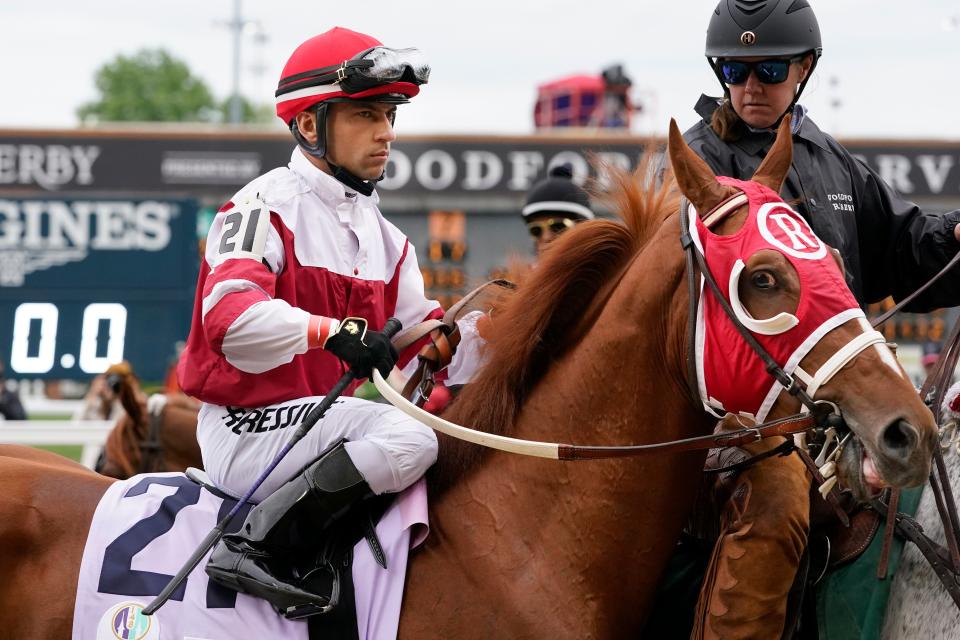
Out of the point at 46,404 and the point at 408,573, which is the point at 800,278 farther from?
the point at 46,404

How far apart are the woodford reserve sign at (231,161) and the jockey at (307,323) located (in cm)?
1187

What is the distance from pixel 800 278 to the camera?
2635mm

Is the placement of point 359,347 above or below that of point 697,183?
below

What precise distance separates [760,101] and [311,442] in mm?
1593

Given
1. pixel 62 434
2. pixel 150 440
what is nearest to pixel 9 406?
pixel 62 434

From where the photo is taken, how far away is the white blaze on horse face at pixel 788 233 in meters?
2.66

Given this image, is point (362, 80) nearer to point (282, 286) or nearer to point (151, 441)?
point (282, 286)

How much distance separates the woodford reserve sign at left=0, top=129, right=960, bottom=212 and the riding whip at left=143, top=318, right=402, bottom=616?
40.6 ft

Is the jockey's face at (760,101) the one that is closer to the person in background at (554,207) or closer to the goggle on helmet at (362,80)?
the goggle on helmet at (362,80)

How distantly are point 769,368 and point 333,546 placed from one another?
1115mm

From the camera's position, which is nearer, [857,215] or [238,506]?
[238,506]

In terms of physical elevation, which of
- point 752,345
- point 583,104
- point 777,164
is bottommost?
point 583,104

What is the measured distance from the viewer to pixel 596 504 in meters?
2.96

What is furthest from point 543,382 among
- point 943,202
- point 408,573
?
point 943,202
